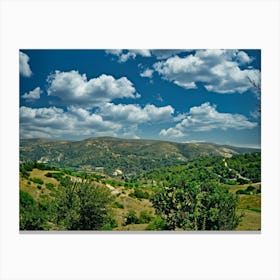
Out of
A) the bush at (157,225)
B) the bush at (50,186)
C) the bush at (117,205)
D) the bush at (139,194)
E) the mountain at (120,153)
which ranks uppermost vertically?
the mountain at (120,153)

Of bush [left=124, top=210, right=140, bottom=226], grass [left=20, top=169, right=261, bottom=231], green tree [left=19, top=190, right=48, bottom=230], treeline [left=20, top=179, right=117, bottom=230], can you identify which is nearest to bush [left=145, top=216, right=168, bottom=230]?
grass [left=20, top=169, right=261, bottom=231]

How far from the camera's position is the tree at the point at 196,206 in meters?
7.34

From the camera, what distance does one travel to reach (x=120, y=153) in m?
8.09

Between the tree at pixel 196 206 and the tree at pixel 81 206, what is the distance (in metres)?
1.06

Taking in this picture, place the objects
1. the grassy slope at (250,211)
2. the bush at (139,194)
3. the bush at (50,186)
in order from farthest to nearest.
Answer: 1. the bush at (139,194)
2. the bush at (50,186)
3. the grassy slope at (250,211)

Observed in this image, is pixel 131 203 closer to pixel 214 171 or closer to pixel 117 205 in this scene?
pixel 117 205

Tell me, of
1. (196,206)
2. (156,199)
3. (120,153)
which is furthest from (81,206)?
(196,206)

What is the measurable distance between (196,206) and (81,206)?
7.38 ft

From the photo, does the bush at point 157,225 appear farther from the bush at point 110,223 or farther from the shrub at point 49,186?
the shrub at point 49,186

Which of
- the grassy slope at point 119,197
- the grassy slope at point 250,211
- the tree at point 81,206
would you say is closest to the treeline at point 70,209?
the tree at point 81,206

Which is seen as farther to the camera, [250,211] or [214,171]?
[214,171]

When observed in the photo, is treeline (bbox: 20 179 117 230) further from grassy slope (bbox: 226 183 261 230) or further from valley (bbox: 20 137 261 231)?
grassy slope (bbox: 226 183 261 230)
